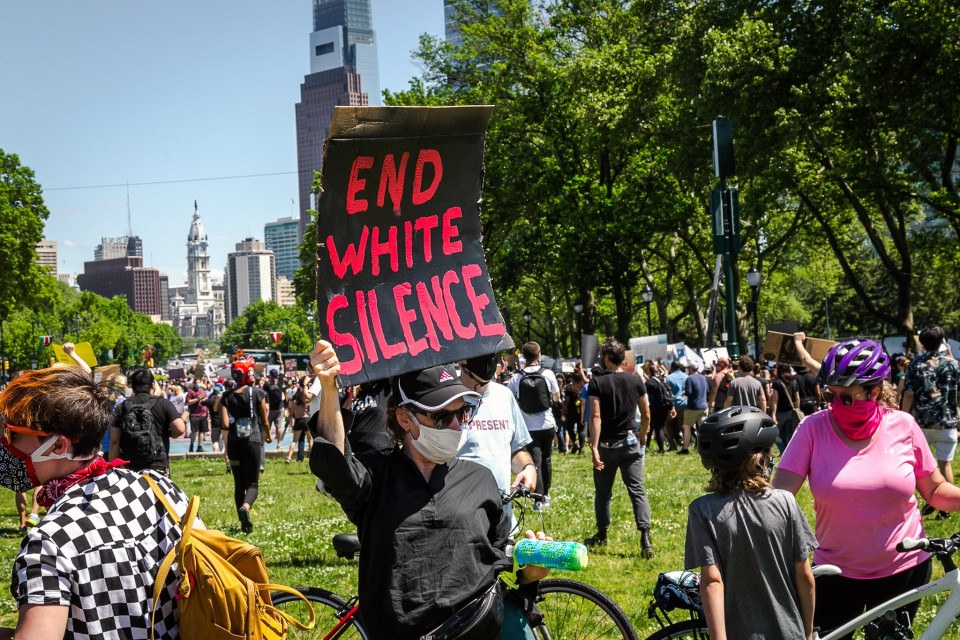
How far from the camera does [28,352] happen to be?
103m

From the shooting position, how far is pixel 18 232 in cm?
4672

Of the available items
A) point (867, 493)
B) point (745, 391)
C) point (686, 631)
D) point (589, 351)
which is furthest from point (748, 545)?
point (589, 351)

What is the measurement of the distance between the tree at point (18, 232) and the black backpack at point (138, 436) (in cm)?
3986

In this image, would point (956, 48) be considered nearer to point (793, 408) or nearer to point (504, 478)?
point (793, 408)

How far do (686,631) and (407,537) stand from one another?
1.42m

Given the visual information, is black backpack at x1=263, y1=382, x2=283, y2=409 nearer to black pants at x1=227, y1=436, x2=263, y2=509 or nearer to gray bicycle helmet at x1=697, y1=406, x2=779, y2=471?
black pants at x1=227, y1=436, x2=263, y2=509

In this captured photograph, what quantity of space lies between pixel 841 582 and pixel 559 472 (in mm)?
12775

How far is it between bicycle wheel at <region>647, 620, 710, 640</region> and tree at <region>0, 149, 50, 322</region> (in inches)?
1835

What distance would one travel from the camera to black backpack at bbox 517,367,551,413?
11.1m

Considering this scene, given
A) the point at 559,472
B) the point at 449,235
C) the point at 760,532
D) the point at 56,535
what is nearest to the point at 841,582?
the point at 760,532

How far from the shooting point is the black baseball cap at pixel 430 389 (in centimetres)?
368

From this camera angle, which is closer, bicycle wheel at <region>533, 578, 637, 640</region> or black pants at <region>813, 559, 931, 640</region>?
black pants at <region>813, 559, 931, 640</region>

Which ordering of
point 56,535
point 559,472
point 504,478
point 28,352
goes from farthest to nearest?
point 28,352
point 559,472
point 504,478
point 56,535

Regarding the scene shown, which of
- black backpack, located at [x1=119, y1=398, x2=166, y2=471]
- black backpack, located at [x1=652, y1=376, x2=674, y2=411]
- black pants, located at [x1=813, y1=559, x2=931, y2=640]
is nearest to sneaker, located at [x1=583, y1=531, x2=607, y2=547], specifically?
black backpack, located at [x1=119, y1=398, x2=166, y2=471]
